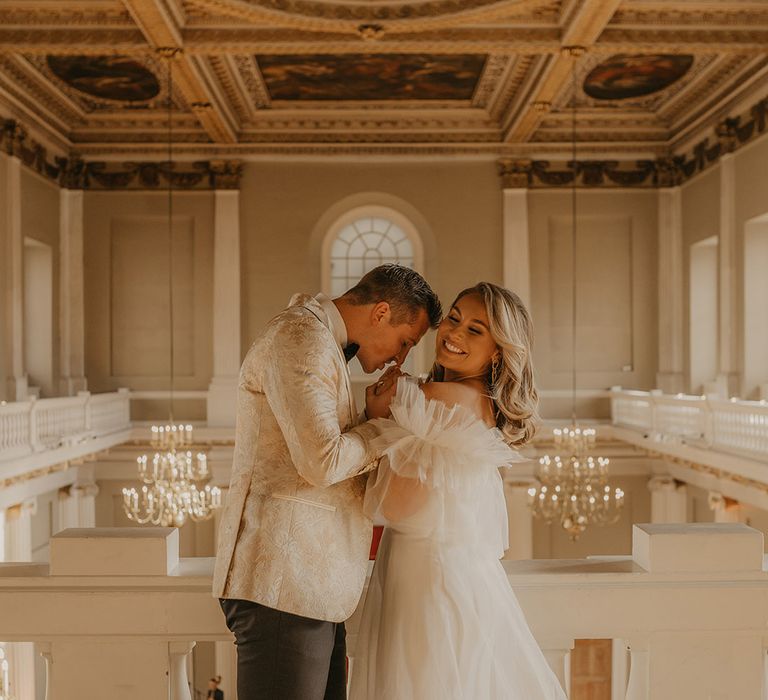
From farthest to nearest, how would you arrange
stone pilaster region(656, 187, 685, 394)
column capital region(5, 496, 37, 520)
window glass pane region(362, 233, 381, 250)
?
window glass pane region(362, 233, 381, 250) → stone pilaster region(656, 187, 685, 394) → column capital region(5, 496, 37, 520)

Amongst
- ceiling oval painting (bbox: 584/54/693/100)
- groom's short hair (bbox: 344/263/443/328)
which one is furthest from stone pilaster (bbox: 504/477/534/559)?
groom's short hair (bbox: 344/263/443/328)

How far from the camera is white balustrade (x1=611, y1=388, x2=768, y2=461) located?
10696 mm

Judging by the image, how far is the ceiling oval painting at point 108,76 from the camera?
12.7 metres

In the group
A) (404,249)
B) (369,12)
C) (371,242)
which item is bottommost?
(404,249)

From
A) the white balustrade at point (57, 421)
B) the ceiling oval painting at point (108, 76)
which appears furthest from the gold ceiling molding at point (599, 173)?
the white balustrade at point (57, 421)

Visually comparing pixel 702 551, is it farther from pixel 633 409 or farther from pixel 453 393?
pixel 633 409

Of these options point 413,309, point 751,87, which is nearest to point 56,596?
point 413,309

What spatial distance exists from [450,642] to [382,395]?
0.78 m

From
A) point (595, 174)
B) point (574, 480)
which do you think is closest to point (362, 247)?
point (595, 174)

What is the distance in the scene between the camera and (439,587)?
2.51 metres

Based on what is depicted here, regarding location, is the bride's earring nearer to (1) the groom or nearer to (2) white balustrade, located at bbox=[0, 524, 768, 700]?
(1) the groom

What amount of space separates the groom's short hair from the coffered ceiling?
8.18 metres

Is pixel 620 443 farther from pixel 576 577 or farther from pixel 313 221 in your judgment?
pixel 576 577

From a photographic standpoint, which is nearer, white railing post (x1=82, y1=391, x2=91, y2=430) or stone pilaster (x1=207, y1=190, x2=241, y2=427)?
white railing post (x1=82, y1=391, x2=91, y2=430)
